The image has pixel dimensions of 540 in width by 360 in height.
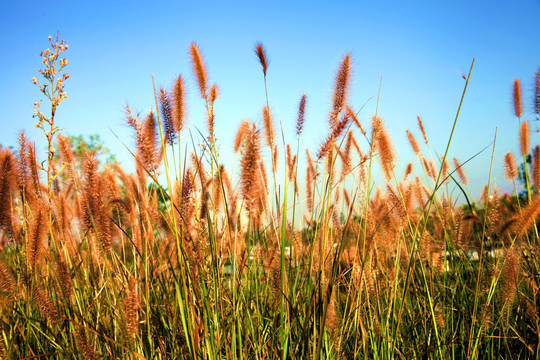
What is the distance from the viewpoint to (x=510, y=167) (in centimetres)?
366

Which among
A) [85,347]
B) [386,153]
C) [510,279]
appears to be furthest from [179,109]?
[510,279]

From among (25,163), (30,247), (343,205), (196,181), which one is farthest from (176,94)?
(343,205)

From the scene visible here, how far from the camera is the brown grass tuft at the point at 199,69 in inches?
78.0

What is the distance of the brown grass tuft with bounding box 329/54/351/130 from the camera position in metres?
1.82

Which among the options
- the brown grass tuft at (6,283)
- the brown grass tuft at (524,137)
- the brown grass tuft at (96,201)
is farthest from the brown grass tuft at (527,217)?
the brown grass tuft at (6,283)

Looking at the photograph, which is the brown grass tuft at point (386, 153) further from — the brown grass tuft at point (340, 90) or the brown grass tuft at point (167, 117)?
the brown grass tuft at point (167, 117)

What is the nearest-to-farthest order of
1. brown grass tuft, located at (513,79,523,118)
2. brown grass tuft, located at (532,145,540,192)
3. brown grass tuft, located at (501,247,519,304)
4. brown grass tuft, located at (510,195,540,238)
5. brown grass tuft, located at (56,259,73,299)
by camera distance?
brown grass tuft, located at (56,259,73,299), brown grass tuft, located at (501,247,519,304), brown grass tuft, located at (510,195,540,238), brown grass tuft, located at (532,145,540,192), brown grass tuft, located at (513,79,523,118)

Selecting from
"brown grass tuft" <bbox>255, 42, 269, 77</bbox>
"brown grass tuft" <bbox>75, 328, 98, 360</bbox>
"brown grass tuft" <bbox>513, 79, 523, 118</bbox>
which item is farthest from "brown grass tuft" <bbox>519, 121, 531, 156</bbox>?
"brown grass tuft" <bbox>75, 328, 98, 360</bbox>

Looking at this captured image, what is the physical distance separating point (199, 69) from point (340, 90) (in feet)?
2.32

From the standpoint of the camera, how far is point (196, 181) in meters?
1.90

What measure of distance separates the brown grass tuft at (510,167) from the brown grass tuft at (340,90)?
8.16 ft

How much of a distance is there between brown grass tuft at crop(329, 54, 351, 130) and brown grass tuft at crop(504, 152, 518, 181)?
2487 millimetres

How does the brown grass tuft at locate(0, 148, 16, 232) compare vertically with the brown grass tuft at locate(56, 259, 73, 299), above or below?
above

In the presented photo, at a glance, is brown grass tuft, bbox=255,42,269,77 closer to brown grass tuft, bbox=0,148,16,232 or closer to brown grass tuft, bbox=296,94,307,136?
brown grass tuft, bbox=296,94,307,136
